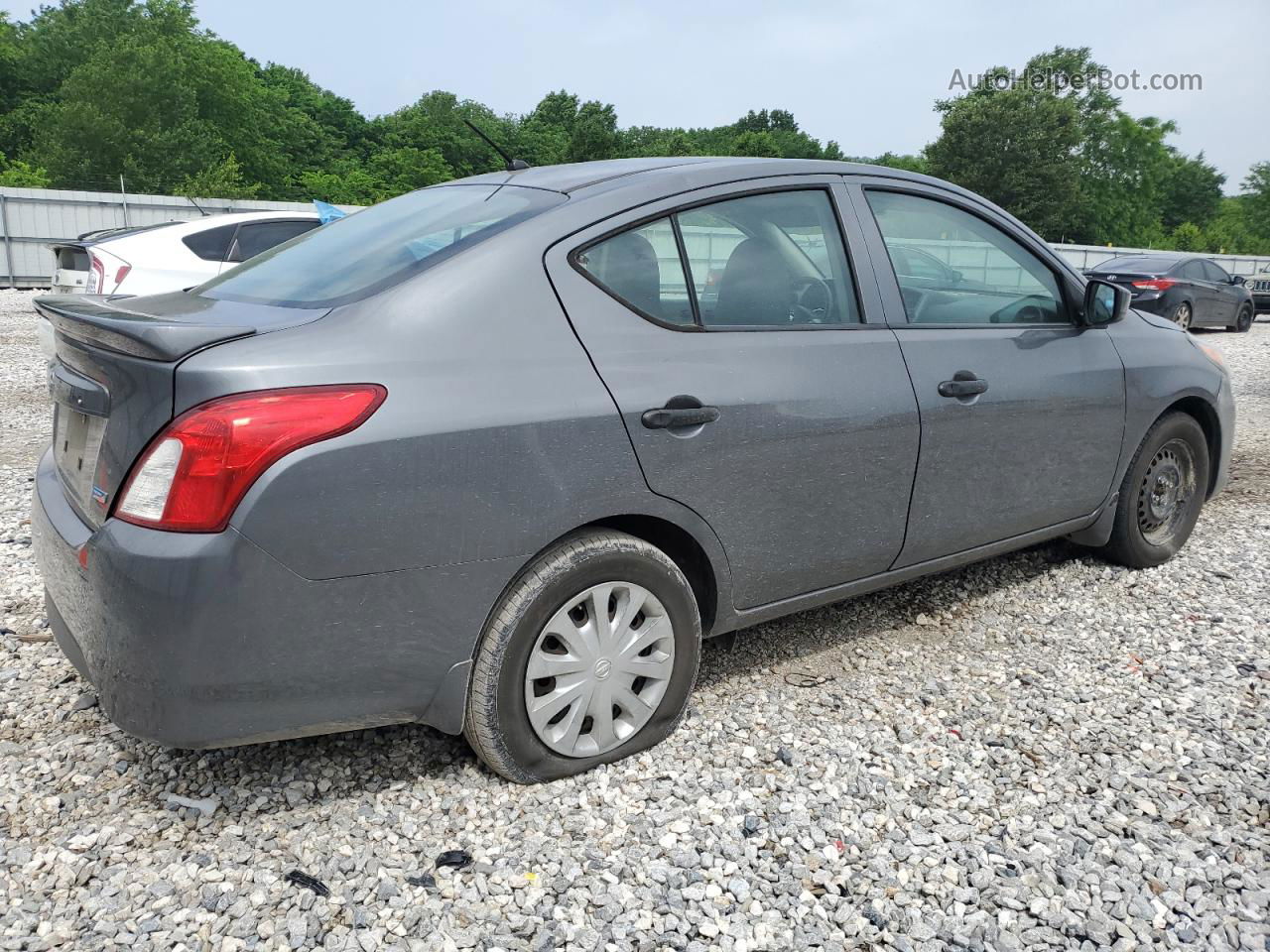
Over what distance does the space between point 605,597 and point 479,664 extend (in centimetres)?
38

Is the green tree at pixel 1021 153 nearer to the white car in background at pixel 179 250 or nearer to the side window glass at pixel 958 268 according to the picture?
the white car in background at pixel 179 250

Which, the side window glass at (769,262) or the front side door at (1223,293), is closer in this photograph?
the side window glass at (769,262)

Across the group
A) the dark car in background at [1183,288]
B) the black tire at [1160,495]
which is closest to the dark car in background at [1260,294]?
the dark car in background at [1183,288]

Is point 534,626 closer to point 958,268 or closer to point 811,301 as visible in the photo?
point 811,301

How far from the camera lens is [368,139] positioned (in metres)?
76.4

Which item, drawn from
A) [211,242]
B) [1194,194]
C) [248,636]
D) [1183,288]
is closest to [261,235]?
[211,242]

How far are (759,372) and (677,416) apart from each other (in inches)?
13.6

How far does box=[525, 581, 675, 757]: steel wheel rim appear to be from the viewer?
2684 mm

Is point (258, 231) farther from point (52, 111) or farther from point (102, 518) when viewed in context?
point (52, 111)

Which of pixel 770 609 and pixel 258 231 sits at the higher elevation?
pixel 258 231

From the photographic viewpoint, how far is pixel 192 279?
9.76 metres

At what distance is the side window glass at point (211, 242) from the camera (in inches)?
393

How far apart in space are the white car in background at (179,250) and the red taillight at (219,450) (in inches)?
308

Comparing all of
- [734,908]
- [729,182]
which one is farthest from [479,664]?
[729,182]
